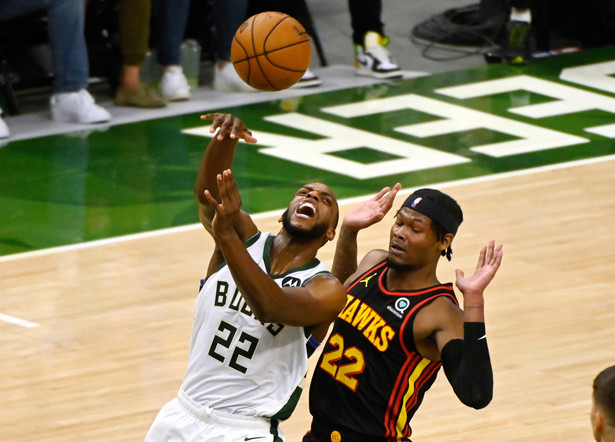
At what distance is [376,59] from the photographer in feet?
36.5

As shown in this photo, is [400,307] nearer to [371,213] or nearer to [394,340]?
[394,340]

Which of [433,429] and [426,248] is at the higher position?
[426,248]

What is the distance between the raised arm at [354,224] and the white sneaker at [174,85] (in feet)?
19.8

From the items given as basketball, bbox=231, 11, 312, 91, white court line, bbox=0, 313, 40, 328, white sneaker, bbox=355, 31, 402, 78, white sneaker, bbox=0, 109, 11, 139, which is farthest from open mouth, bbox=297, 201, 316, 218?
white sneaker, bbox=355, 31, 402, 78

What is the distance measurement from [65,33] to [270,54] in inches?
184

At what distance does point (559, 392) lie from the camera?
581 centimetres

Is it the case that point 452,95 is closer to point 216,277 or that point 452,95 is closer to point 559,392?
Result: point 559,392

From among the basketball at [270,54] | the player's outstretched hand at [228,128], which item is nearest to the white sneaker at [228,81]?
the basketball at [270,54]

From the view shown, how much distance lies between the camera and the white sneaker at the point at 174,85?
10.6m

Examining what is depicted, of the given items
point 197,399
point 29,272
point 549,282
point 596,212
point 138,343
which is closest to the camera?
point 197,399

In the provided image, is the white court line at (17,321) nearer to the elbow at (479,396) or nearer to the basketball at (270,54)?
the basketball at (270,54)

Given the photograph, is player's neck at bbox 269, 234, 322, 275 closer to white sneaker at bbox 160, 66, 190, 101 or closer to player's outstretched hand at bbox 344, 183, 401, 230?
player's outstretched hand at bbox 344, 183, 401, 230

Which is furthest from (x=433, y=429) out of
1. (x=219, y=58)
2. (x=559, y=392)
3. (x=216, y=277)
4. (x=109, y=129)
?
(x=219, y=58)

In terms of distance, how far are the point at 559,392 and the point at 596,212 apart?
2.50 metres
